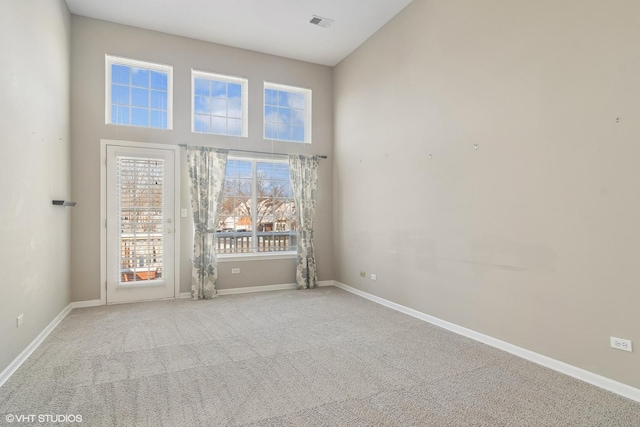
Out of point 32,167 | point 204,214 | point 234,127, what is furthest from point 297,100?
point 32,167

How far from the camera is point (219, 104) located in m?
5.55

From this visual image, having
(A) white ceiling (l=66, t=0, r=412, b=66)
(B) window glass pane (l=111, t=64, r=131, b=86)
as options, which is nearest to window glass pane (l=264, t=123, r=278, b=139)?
(A) white ceiling (l=66, t=0, r=412, b=66)

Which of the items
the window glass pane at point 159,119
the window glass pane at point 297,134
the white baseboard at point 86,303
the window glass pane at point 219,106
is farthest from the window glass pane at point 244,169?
the white baseboard at point 86,303

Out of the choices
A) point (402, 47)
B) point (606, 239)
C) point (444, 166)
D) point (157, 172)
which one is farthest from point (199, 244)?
point (606, 239)

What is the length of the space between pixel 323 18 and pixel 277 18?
0.63 m

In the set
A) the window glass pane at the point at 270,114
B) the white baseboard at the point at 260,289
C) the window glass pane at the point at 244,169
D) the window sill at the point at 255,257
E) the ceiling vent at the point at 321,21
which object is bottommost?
the white baseboard at the point at 260,289

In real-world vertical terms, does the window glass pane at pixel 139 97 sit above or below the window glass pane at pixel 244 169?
above

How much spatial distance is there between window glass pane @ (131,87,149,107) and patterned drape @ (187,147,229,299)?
0.94 metres

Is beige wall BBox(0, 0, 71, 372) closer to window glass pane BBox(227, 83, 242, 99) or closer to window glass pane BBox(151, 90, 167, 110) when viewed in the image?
window glass pane BBox(151, 90, 167, 110)

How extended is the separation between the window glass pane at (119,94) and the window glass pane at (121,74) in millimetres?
81

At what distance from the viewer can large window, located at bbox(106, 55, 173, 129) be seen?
491cm

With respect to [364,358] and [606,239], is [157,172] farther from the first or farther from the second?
[606,239]

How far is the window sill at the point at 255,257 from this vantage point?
5457mm

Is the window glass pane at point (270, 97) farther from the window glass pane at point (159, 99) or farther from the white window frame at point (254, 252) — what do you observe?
the window glass pane at point (159, 99)
